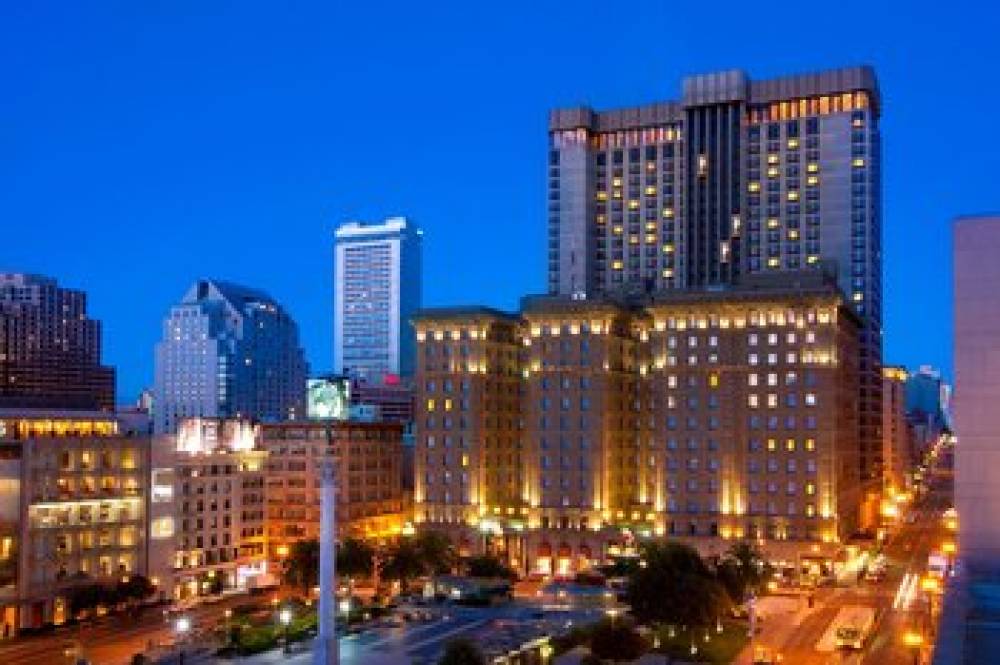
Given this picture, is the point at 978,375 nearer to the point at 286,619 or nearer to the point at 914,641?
the point at 914,641

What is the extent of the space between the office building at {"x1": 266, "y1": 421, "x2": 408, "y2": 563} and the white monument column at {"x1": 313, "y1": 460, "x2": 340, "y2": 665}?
9409cm

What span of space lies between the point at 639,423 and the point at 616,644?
82.3 meters

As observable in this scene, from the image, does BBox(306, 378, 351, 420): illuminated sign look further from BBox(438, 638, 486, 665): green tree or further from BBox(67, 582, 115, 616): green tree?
BBox(67, 582, 115, 616): green tree

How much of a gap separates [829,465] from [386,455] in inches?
2770

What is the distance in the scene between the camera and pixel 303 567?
122 m

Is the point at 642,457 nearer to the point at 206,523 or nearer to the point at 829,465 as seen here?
the point at 829,465

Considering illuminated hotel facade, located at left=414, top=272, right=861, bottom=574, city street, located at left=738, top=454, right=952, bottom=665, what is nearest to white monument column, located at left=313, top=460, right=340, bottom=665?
city street, located at left=738, top=454, right=952, bottom=665

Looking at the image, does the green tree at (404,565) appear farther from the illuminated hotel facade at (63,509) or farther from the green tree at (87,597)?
the green tree at (87,597)

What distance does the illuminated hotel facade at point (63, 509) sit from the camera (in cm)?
10831

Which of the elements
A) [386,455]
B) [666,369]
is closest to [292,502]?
[386,455]

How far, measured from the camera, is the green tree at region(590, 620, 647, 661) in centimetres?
8369

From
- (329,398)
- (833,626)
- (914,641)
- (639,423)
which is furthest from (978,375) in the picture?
(639,423)

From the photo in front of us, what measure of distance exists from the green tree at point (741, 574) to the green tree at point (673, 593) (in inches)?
471

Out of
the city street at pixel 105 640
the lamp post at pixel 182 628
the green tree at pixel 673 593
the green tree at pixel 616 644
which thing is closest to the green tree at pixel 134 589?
the city street at pixel 105 640
